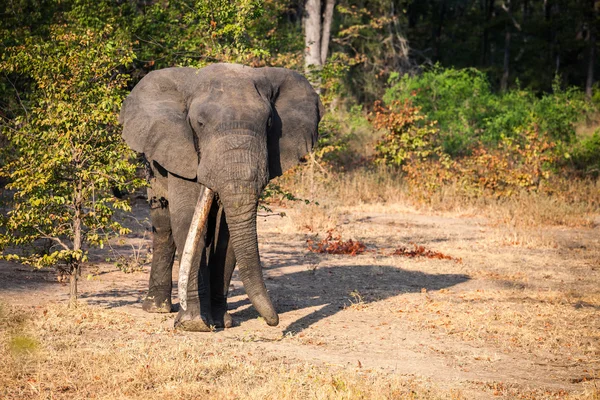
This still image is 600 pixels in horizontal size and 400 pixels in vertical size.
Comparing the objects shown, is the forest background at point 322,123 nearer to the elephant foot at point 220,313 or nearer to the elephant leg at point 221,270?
the elephant leg at point 221,270

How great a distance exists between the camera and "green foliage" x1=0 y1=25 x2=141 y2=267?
333 inches

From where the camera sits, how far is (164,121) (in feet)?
26.7

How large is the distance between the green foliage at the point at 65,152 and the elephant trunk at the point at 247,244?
4.53ft

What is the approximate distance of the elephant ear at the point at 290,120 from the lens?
8438mm

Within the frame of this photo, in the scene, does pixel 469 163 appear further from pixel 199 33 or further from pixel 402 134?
pixel 199 33

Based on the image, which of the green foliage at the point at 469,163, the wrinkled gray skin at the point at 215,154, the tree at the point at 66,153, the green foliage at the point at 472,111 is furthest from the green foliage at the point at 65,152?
the green foliage at the point at 472,111

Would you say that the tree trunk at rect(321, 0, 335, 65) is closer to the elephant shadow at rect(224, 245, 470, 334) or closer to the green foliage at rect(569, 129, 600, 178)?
the green foliage at rect(569, 129, 600, 178)

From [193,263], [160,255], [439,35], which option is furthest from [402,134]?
[439,35]

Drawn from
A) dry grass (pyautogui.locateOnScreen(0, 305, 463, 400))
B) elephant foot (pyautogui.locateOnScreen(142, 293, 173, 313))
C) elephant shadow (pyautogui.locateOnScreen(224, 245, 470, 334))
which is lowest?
elephant shadow (pyautogui.locateOnScreen(224, 245, 470, 334))

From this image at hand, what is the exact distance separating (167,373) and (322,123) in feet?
40.0

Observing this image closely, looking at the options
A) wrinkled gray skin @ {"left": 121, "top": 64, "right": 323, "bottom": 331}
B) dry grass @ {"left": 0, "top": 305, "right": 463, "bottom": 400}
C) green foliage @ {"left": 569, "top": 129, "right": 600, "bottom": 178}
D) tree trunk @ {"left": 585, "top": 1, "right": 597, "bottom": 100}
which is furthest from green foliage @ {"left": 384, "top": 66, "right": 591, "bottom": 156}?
dry grass @ {"left": 0, "top": 305, "right": 463, "bottom": 400}

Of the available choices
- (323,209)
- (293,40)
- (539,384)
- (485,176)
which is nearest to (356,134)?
(293,40)

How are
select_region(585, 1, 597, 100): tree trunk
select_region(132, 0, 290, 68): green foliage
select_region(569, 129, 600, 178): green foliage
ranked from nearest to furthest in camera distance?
select_region(132, 0, 290, 68): green foliage → select_region(569, 129, 600, 178): green foliage → select_region(585, 1, 597, 100): tree trunk

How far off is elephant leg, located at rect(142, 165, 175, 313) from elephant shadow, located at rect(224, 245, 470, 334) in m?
0.83
